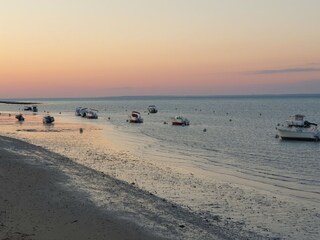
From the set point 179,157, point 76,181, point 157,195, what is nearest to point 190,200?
point 157,195

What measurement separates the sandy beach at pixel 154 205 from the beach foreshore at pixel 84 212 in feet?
0.10

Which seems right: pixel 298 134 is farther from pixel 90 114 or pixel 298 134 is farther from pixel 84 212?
pixel 90 114

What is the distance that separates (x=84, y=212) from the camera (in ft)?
49.7

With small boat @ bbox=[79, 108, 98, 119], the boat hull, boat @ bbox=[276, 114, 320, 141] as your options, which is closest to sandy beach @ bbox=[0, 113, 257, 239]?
the boat hull

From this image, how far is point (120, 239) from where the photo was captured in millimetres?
12273

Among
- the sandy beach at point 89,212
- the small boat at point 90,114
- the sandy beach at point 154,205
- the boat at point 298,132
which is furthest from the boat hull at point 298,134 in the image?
the small boat at point 90,114

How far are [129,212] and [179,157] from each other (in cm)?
2051

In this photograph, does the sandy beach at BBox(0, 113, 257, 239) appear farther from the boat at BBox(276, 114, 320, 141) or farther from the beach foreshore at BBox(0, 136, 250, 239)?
the boat at BBox(276, 114, 320, 141)

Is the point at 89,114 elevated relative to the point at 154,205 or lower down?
lower down

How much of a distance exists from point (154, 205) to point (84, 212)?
3242mm

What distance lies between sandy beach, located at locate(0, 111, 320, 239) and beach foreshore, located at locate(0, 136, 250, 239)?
3cm

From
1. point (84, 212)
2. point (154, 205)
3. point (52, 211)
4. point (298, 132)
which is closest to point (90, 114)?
point (298, 132)

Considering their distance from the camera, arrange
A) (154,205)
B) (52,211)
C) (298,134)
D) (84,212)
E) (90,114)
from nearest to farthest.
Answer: (52,211) < (84,212) < (154,205) < (298,134) < (90,114)

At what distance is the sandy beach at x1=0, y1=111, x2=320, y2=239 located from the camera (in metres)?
13.7
